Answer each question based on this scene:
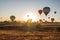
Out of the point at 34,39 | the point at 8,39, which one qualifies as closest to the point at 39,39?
the point at 34,39

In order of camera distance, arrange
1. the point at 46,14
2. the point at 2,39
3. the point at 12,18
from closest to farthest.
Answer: the point at 2,39, the point at 46,14, the point at 12,18

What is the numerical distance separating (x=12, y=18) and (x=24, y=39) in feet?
166

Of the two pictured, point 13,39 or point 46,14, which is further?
point 46,14

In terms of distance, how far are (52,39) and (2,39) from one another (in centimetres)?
487

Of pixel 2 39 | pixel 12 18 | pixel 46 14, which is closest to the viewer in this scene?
pixel 2 39

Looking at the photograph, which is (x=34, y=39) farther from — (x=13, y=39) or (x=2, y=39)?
(x=2, y=39)

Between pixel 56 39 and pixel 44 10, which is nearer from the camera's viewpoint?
pixel 56 39

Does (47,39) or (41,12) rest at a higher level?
(41,12)

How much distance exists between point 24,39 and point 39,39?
4.83 ft

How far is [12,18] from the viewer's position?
220ft

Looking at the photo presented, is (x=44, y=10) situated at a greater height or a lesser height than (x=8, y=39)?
greater

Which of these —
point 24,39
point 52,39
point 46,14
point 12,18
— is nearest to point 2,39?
point 24,39

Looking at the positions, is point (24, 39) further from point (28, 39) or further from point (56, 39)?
point (56, 39)

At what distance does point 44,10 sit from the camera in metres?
36.5
